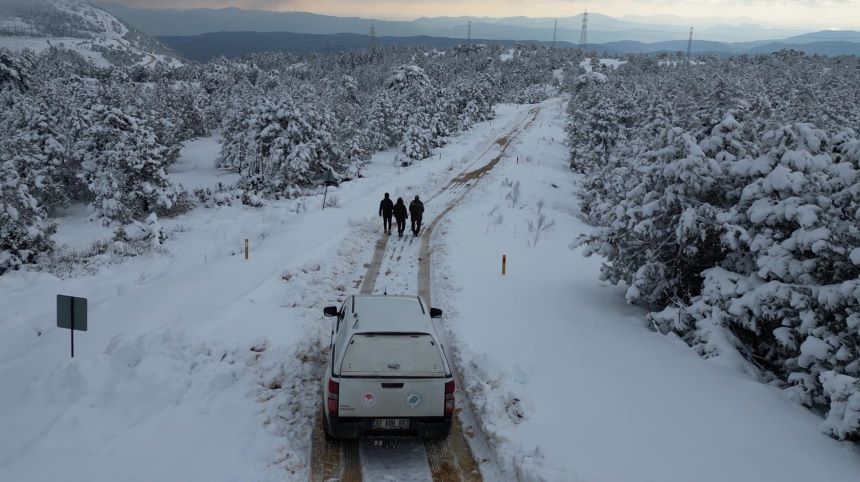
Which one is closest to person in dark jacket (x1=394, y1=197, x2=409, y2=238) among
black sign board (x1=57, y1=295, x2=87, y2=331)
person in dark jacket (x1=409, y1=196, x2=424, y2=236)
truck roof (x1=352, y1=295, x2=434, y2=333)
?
person in dark jacket (x1=409, y1=196, x2=424, y2=236)

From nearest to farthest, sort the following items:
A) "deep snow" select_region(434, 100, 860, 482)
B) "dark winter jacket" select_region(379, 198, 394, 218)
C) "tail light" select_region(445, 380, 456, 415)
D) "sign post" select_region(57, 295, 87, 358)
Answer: "deep snow" select_region(434, 100, 860, 482), "tail light" select_region(445, 380, 456, 415), "sign post" select_region(57, 295, 87, 358), "dark winter jacket" select_region(379, 198, 394, 218)

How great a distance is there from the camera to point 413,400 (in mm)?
6734

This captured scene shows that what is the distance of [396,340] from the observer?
714 centimetres

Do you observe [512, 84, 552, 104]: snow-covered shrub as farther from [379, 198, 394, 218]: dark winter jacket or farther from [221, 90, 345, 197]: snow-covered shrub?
[379, 198, 394, 218]: dark winter jacket

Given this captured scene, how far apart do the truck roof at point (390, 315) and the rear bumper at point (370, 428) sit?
117 cm

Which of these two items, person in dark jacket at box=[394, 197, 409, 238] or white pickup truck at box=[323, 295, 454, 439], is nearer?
white pickup truck at box=[323, 295, 454, 439]

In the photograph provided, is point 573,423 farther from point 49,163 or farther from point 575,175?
point 49,163

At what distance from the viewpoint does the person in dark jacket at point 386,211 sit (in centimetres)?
2047

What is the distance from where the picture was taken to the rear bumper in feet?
22.1

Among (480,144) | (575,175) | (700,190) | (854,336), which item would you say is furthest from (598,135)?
(854,336)

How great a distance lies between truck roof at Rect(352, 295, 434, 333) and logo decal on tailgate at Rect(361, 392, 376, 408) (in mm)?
881

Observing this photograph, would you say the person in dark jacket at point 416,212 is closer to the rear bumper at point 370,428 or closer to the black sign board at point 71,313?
the black sign board at point 71,313

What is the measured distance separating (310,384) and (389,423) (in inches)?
104

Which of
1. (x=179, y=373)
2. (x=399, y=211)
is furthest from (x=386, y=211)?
(x=179, y=373)
